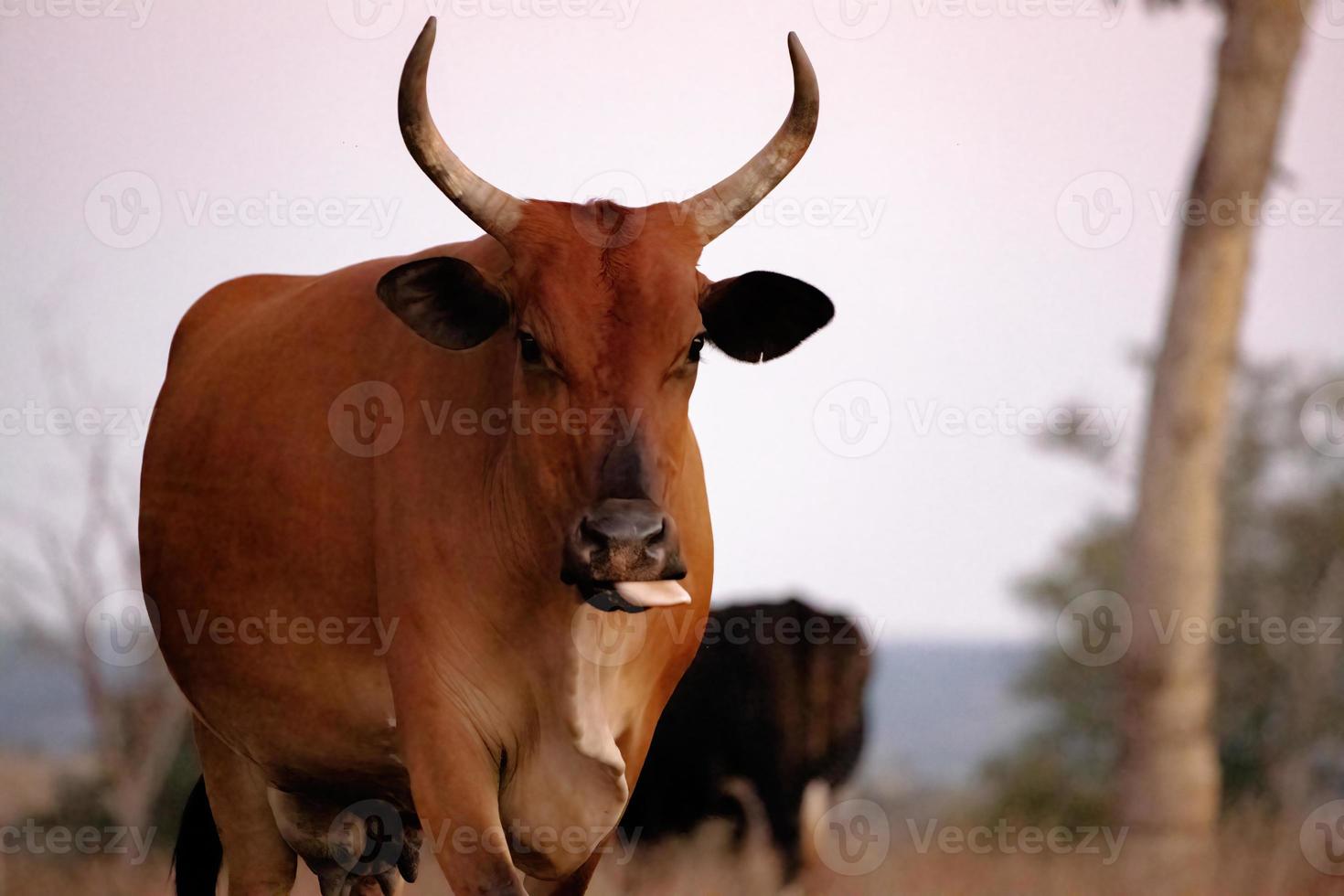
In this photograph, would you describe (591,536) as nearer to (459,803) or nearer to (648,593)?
(648,593)

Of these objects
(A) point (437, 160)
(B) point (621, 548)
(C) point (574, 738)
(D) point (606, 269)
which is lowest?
(C) point (574, 738)

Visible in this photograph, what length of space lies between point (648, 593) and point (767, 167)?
149 cm

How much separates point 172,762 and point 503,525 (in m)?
8.51

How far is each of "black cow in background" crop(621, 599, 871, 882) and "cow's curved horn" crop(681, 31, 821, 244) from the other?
4907mm

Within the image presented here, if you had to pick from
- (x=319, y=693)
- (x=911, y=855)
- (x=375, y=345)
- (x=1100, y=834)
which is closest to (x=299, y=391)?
(x=375, y=345)

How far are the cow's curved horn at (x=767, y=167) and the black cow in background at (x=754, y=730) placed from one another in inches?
193

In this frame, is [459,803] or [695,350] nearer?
[459,803]

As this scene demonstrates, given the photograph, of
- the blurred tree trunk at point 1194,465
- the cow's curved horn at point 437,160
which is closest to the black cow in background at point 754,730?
the blurred tree trunk at point 1194,465

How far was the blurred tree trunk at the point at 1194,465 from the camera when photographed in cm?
997

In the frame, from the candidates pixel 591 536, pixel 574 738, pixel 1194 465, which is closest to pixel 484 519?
pixel 574 738

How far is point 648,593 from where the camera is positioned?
4.19 metres

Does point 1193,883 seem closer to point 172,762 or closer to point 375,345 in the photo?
point 375,345

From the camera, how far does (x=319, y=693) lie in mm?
5258

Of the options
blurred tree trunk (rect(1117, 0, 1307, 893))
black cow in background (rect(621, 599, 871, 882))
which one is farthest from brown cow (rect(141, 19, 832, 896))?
blurred tree trunk (rect(1117, 0, 1307, 893))
